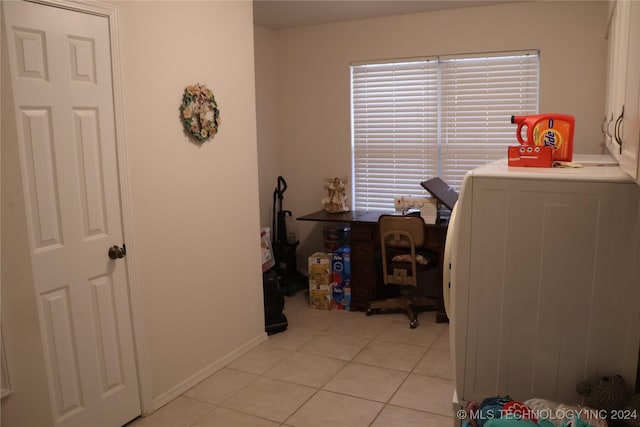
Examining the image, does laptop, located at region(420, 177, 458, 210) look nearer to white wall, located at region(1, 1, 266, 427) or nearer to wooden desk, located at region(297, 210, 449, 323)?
wooden desk, located at region(297, 210, 449, 323)

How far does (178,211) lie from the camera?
3072mm

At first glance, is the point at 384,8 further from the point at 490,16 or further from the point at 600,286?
the point at 600,286

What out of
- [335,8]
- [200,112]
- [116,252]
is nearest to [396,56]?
[335,8]

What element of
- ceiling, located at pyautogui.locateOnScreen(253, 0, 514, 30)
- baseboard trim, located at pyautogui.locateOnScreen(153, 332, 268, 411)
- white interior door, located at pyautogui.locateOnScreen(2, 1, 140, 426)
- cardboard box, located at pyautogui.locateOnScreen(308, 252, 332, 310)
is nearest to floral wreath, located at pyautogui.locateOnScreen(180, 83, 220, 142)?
white interior door, located at pyautogui.locateOnScreen(2, 1, 140, 426)

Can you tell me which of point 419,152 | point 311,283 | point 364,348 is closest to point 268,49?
point 419,152

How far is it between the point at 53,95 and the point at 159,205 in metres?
0.83

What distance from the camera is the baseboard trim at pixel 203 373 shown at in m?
3.01

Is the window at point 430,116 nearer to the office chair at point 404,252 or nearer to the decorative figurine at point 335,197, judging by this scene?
the decorative figurine at point 335,197

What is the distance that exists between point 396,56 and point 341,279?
6.67 ft

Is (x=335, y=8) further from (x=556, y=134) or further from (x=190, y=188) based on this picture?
(x=556, y=134)

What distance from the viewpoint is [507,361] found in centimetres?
190

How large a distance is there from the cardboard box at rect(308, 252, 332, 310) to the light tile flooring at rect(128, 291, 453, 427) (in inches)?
14.2

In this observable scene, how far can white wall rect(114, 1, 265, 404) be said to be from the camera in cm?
281

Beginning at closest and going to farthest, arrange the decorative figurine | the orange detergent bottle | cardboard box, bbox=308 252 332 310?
the orange detergent bottle, cardboard box, bbox=308 252 332 310, the decorative figurine
